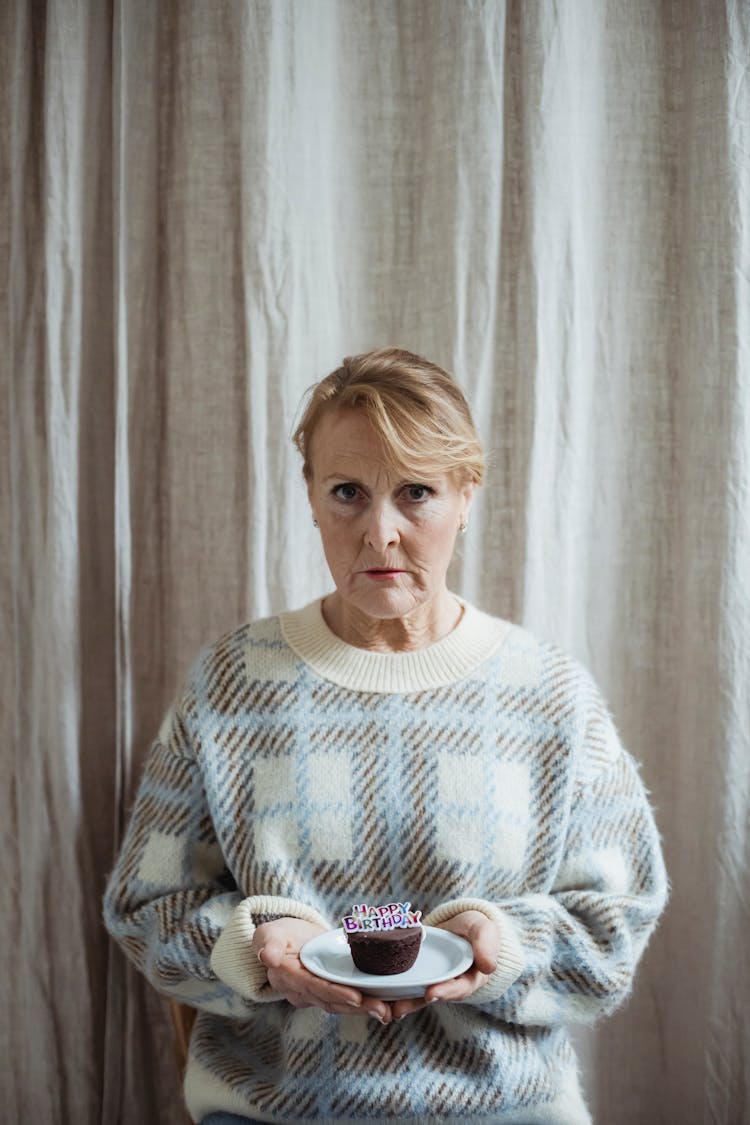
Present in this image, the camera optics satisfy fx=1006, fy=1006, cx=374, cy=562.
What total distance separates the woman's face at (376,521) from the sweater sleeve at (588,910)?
339 millimetres

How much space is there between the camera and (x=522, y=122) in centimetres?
168

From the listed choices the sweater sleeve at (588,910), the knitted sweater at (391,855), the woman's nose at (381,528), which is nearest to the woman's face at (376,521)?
the woman's nose at (381,528)

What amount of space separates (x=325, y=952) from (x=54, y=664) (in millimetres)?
766

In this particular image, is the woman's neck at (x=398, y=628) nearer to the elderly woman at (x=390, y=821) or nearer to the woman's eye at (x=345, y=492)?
the elderly woman at (x=390, y=821)

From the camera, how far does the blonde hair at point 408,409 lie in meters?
1.32

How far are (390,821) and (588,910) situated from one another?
293 mm

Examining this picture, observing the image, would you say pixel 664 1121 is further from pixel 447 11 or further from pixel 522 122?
pixel 447 11

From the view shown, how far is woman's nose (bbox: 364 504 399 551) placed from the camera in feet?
4.35

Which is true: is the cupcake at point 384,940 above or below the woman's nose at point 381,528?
below

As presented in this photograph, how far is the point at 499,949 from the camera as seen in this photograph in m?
1.25

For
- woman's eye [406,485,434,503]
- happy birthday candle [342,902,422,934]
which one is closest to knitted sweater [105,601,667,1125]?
happy birthday candle [342,902,422,934]

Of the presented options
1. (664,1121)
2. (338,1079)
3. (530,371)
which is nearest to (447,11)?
(530,371)

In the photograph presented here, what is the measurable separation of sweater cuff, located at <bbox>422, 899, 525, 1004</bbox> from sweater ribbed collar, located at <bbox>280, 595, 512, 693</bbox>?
30 centimetres

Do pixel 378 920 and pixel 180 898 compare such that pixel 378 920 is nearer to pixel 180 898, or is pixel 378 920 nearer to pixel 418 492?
pixel 180 898
